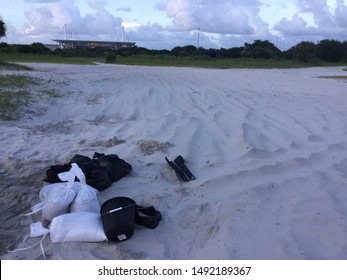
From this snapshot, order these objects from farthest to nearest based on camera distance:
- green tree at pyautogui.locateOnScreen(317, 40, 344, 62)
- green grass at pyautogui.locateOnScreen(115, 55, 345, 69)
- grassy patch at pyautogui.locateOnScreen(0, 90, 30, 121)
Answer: green tree at pyautogui.locateOnScreen(317, 40, 344, 62) < green grass at pyautogui.locateOnScreen(115, 55, 345, 69) < grassy patch at pyautogui.locateOnScreen(0, 90, 30, 121)

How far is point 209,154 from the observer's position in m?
4.49

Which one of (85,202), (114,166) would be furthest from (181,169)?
(85,202)

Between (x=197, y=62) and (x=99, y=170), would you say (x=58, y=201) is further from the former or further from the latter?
(x=197, y=62)

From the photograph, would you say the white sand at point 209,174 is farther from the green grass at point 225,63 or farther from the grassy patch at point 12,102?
the green grass at point 225,63

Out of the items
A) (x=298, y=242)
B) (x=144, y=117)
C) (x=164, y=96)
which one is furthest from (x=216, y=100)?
(x=298, y=242)

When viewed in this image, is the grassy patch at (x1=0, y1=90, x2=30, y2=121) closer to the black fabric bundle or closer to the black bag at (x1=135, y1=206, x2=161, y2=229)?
the black fabric bundle

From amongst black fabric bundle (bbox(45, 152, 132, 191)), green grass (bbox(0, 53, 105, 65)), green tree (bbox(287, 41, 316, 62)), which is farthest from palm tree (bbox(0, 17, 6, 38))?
green tree (bbox(287, 41, 316, 62))

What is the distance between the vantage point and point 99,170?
3.67m

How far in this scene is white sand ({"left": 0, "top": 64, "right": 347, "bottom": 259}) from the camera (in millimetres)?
2809

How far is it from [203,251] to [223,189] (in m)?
0.97

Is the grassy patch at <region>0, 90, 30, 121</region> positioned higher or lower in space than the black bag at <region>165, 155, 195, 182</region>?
higher

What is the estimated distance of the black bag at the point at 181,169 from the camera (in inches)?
152

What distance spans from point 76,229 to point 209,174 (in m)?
1.57

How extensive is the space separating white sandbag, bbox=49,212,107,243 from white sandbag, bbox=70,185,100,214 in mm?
172
